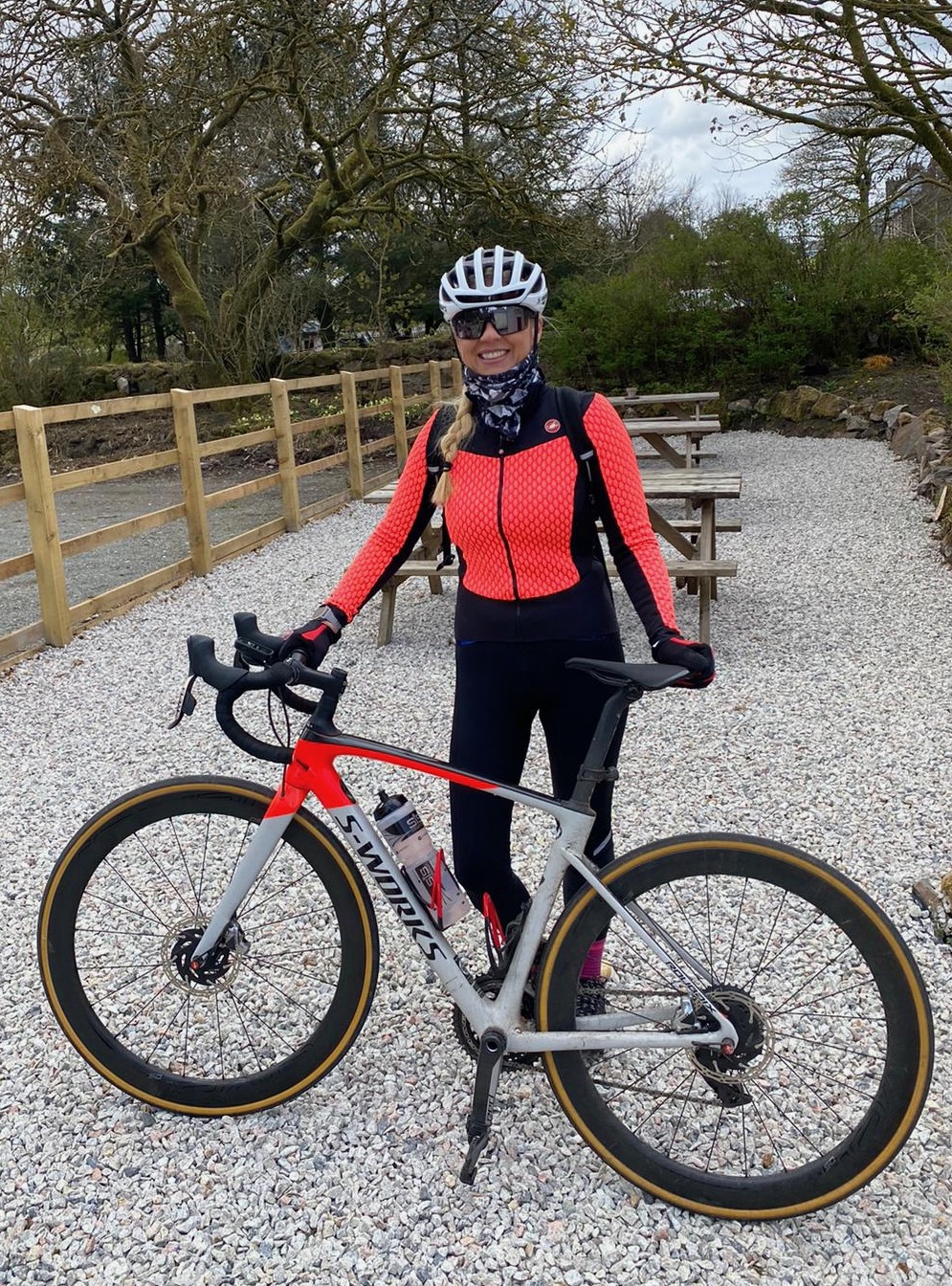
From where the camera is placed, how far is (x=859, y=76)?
1041 centimetres

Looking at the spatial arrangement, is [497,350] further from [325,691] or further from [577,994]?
[577,994]

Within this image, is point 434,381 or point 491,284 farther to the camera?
point 434,381

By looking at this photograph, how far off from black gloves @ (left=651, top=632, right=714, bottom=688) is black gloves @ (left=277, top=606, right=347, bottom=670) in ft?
2.03

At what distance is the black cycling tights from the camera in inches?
83.9

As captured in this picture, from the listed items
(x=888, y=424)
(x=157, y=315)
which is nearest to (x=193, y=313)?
(x=157, y=315)

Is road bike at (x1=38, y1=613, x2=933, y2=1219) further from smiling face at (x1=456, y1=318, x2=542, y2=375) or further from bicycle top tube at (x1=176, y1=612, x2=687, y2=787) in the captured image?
smiling face at (x1=456, y1=318, x2=542, y2=375)

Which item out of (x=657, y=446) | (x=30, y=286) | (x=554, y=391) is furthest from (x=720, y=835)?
(x=30, y=286)

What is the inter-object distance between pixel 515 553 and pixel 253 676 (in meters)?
0.56

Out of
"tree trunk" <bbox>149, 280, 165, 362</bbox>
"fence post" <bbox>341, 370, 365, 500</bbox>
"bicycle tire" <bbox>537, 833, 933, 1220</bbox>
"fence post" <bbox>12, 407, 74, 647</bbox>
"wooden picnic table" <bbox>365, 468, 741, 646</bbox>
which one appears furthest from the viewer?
"tree trunk" <bbox>149, 280, 165, 362</bbox>

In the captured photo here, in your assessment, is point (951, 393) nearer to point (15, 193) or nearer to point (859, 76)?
point (859, 76)

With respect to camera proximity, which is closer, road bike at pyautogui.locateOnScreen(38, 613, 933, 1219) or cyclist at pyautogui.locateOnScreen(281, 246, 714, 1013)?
road bike at pyautogui.locateOnScreen(38, 613, 933, 1219)

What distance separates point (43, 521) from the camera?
590 cm

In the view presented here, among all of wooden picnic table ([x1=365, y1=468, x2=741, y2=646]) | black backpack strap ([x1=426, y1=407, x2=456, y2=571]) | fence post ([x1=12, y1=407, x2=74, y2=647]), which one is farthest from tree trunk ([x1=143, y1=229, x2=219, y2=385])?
black backpack strap ([x1=426, y1=407, x2=456, y2=571])

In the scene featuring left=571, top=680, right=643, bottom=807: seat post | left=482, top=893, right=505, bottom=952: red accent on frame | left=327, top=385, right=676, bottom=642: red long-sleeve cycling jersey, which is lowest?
left=482, top=893, right=505, bottom=952: red accent on frame
